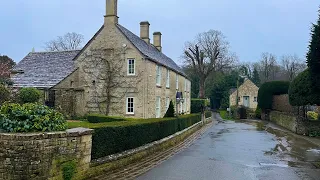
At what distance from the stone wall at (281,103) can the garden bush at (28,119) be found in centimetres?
2955

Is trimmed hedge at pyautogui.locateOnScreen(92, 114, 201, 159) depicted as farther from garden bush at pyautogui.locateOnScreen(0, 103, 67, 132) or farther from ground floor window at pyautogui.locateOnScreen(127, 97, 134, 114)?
ground floor window at pyautogui.locateOnScreen(127, 97, 134, 114)

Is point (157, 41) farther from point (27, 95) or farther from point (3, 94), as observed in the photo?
point (3, 94)

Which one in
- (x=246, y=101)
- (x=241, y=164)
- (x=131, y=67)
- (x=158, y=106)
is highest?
(x=131, y=67)

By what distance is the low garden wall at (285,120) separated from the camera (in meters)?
26.9

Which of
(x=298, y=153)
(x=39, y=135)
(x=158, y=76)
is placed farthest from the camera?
(x=158, y=76)

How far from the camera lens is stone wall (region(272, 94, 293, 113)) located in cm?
3452

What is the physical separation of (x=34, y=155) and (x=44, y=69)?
25822mm

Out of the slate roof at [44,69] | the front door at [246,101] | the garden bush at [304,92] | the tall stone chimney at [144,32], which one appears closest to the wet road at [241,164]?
the garden bush at [304,92]

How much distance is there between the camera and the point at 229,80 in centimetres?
7338

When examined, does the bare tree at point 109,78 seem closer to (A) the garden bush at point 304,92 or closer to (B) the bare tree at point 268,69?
(A) the garden bush at point 304,92

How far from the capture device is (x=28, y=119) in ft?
26.2

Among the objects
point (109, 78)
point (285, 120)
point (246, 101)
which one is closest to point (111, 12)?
point (109, 78)

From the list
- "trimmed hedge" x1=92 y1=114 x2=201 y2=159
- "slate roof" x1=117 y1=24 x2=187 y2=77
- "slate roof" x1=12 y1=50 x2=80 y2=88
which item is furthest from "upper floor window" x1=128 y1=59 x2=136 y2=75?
"trimmed hedge" x1=92 y1=114 x2=201 y2=159

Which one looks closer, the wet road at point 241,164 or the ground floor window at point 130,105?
the wet road at point 241,164
